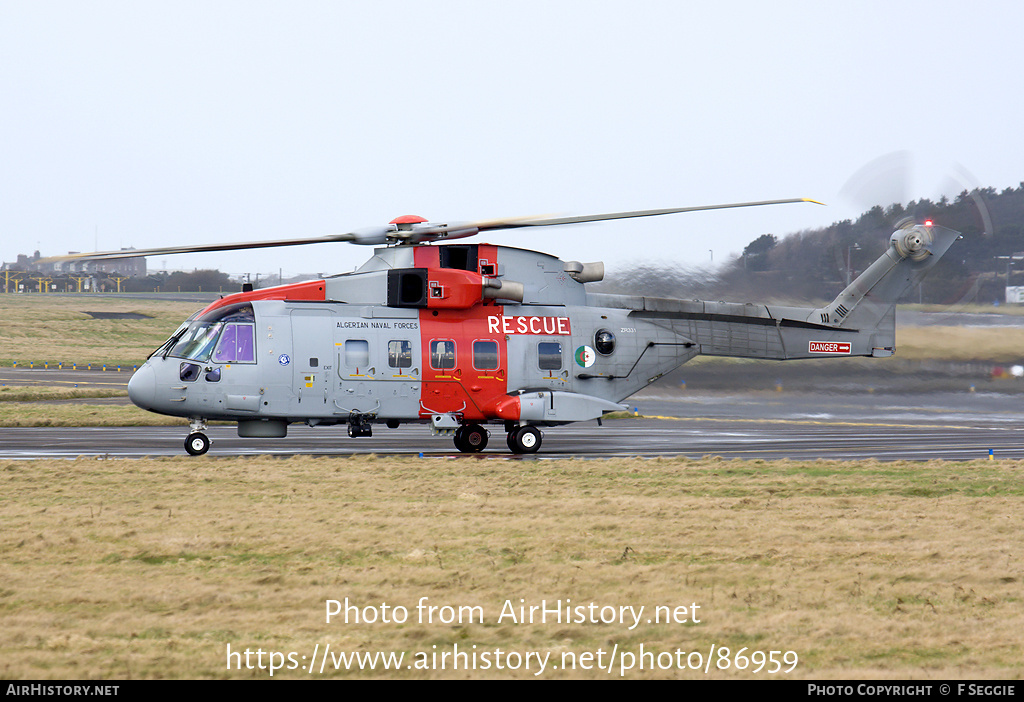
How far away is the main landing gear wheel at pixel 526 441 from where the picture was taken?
21.2m

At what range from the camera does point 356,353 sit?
20203mm

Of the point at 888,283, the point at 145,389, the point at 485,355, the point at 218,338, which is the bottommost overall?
the point at 145,389

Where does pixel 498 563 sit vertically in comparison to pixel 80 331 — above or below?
below

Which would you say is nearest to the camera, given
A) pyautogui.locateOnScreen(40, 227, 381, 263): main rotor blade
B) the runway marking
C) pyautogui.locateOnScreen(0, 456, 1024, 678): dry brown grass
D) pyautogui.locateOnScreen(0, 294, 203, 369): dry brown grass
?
pyautogui.locateOnScreen(0, 456, 1024, 678): dry brown grass

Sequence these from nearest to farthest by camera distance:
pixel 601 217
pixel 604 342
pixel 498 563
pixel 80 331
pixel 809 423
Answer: pixel 498 563 < pixel 601 217 < pixel 604 342 < pixel 809 423 < pixel 80 331

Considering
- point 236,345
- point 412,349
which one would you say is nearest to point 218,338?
point 236,345

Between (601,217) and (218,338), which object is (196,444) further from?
(601,217)

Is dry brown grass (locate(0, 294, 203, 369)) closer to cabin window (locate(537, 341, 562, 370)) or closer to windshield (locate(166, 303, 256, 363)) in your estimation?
windshield (locate(166, 303, 256, 363))

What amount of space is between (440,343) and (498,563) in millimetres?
11370

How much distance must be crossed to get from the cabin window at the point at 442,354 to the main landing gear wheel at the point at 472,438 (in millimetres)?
1654

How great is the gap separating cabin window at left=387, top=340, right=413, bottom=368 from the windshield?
9.38 feet

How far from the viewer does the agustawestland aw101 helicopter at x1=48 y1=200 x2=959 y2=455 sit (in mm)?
19359

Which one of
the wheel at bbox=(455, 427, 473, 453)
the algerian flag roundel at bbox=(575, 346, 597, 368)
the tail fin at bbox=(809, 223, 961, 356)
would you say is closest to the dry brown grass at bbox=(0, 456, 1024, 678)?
the wheel at bbox=(455, 427, 473, 453)

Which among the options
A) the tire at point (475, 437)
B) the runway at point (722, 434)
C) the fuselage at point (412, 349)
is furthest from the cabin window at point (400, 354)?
the tire at point (475, 437)
